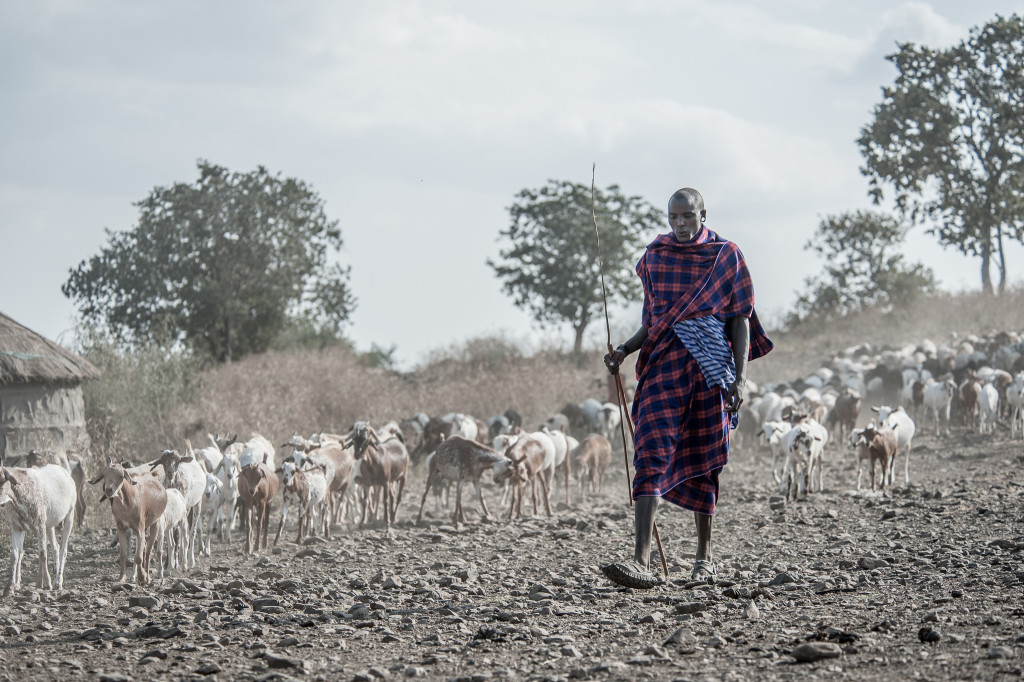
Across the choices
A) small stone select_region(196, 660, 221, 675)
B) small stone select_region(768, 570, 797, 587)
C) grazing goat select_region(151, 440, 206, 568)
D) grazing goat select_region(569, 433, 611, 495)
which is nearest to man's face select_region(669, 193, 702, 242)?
small stone select_region(768, 570, 797, 587)

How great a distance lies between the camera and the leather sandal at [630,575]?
20.3 ft

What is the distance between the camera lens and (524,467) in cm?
1373

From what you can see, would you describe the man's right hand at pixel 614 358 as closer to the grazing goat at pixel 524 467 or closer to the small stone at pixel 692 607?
the small stone at pixel 692 607

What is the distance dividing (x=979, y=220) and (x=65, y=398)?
90.3 feet

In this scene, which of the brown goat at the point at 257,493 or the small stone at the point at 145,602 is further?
the brown goat at the point at 257,493

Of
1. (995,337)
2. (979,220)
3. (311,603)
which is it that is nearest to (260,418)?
(311,603)

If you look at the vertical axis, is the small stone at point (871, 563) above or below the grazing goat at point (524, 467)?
below

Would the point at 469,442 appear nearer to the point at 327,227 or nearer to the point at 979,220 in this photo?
the point at 327,227

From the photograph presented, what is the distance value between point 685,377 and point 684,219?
3.20ft

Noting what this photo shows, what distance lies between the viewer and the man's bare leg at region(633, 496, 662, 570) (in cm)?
653

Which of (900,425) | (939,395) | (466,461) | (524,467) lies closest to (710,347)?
(466,461)

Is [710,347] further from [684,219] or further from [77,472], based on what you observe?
[77,472]

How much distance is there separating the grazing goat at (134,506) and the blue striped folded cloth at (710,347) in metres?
5.21

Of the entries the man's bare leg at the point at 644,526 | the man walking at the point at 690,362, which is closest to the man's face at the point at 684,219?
the man walking at the point at 690,362
